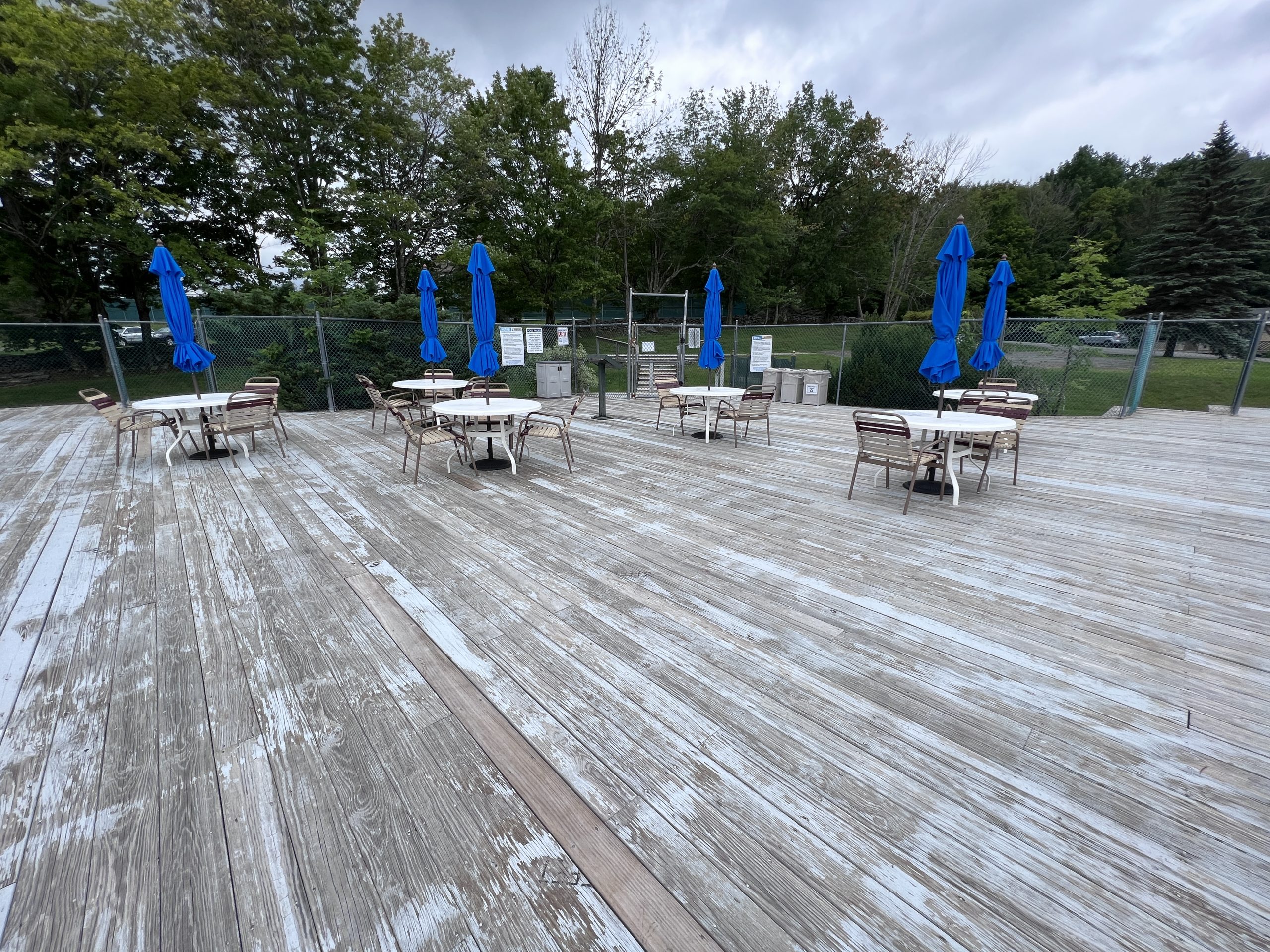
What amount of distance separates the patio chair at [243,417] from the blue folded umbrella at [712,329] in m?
6.56

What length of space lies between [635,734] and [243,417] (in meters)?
6.65

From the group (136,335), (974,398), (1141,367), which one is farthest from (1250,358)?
(136,335)

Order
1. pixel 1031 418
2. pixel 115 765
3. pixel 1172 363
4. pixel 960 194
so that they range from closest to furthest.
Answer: pixel 115 765 < pixel 1031 418 < pixel 1172 363 < pixel 960 194

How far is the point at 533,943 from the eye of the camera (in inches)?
51.8

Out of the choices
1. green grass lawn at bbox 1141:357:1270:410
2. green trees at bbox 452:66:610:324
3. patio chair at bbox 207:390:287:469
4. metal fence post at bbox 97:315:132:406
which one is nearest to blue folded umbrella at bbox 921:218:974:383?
patio chair at bbox 207:390:287:469

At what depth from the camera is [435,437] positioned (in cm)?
574

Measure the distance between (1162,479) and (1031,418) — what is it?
4.67 metres

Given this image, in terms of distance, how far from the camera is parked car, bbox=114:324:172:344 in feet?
41.4

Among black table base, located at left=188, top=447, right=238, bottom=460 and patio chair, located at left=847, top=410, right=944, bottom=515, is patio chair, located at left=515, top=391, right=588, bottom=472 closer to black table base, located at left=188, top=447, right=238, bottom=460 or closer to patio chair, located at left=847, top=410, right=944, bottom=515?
patio chair, located at left=847, top=410, right=944, bottom=515

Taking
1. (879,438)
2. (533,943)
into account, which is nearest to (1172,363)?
(879,438)

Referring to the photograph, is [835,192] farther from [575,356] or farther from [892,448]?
[892,448]

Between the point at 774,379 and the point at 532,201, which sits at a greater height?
the point at 532,201

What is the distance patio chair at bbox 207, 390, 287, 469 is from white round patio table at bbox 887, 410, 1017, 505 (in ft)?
24.2

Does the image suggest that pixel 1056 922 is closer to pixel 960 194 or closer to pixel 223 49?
pixel 223 49
